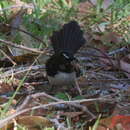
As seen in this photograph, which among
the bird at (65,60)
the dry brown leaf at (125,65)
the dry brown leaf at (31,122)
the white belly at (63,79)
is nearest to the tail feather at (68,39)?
the bird at (65,60)

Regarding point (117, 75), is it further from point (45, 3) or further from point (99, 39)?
point (45, 3)

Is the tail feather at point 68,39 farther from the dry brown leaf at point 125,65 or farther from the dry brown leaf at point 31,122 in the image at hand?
the dry brown leaf at point 31,122

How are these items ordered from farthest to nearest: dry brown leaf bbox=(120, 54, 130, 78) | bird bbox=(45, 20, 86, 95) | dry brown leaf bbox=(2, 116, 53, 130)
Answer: dry brown leaf bbox=(120, 54, 130, 78) → bird bbox=(45, 20, 86, 95) → dry brown leaf bbox=(2, 116, 53, 130)

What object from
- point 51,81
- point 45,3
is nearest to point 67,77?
point 51,81

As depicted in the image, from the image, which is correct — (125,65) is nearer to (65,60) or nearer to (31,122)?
(65,60)

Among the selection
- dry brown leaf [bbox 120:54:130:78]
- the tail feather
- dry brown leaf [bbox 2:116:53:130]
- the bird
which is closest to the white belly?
the bird

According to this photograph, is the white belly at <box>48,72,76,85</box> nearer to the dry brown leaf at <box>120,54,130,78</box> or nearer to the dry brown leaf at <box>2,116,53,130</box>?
the dry brown leaf at <box>120,54,130,78</box>

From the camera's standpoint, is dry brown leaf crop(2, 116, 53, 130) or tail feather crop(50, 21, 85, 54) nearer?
dry brown leaf crop(2, 116, 53, 130)
